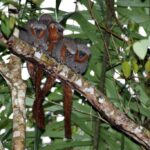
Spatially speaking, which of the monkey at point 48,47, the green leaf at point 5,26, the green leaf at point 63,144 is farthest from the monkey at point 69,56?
the green leaf at point 5,26

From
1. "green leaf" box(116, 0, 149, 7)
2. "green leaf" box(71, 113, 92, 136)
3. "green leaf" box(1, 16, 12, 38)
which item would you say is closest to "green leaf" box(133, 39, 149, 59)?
"green leaf" box(1, 16, 12, 38)

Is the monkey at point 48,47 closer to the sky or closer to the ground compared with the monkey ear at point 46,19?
closer to the ground

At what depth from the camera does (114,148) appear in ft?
9.30

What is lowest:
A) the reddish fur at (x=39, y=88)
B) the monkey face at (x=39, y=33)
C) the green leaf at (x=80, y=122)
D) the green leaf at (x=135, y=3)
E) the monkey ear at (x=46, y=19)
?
the green leaf at (x=80, y=122)

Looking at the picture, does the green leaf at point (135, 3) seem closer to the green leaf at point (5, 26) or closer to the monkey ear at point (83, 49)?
the monkey ear at point (83, 49)

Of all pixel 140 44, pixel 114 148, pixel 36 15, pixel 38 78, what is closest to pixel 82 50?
pixel 38 78

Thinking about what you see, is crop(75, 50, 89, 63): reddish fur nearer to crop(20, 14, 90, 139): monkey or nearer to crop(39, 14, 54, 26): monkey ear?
crop(20, 14, 90, 139): monkey

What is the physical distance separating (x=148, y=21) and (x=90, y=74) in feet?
1.55

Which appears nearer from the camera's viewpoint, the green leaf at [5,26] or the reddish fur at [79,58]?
the green leaf at [5,26]

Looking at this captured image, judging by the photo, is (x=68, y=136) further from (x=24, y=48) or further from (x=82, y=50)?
(x=24, y=48)

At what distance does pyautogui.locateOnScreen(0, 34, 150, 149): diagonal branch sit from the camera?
2.10 m

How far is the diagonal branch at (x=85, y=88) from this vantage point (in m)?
2.10

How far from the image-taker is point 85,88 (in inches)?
85.4

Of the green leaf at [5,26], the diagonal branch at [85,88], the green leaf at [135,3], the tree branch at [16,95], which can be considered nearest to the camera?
the green leaf at [5,26]
